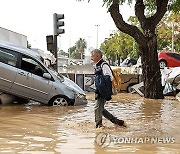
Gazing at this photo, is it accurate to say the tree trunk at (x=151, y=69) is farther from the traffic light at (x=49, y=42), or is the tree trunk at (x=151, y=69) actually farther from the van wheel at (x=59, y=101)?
the van wheel at (x=59, y=101)

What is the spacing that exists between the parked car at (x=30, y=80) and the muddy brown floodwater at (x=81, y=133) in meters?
0.79

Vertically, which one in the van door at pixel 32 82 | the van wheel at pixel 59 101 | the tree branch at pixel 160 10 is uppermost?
the tree branch at pixel 160 10

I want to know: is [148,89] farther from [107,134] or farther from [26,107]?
[107,134]

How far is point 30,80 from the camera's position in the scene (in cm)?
1251

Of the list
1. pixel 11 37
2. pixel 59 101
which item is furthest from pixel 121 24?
pixel 11 37

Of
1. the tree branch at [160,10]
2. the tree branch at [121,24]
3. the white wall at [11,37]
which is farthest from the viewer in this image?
the white wall at [11,37]

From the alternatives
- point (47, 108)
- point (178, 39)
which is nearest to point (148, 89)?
point (47, 108)

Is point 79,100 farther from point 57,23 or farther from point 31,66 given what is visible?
point 57,23

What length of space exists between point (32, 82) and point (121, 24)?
17.0 feet

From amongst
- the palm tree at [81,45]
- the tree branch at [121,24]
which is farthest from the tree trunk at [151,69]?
the palm tree at [81,45]

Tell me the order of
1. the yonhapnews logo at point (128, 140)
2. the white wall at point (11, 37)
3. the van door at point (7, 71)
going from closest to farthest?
the yonhapnews logo at point (128, 140) → the van door at point (7, 71) → the white wall at point (11, 37)

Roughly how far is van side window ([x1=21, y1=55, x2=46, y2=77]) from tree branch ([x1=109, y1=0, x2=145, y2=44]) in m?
4.56

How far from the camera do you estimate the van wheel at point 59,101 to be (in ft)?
41.9

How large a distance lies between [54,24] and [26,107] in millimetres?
4039
